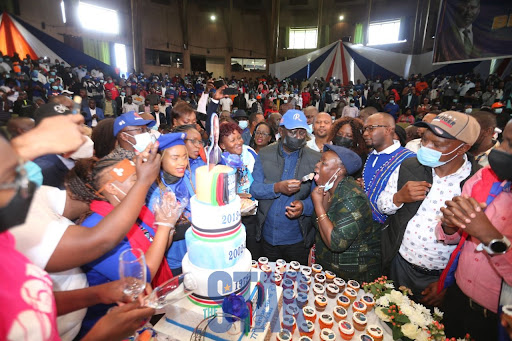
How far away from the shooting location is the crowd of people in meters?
0.79

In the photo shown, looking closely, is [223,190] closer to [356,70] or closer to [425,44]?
[356,70]

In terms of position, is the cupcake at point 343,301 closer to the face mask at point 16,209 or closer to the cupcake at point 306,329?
the cupcake at point 306,329

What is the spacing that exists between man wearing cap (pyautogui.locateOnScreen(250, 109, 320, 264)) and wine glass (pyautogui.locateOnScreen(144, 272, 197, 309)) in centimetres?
143

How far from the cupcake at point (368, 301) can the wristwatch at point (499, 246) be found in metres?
0.77

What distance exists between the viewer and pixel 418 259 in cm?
219

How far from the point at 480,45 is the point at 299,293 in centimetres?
1362

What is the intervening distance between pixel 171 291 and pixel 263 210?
1632 millimetres

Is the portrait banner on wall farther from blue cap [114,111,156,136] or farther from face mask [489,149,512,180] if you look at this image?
blue cap [114,111,156,136]

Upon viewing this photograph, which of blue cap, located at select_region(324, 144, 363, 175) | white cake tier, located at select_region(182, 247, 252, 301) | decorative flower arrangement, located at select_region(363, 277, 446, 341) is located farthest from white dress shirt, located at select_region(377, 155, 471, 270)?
white cake tier, located at select_region(182, 247, 252, 301)

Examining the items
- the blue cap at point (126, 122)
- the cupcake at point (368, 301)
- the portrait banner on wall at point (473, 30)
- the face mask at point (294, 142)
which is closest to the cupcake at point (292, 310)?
the cupcake at point (368, 301)

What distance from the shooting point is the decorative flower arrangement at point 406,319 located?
151 centimetres

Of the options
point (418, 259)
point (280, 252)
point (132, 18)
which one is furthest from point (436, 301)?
point (132, 18)

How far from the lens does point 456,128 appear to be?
6.66 ft

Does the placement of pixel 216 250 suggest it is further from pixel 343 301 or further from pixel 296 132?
pixel 296 132
